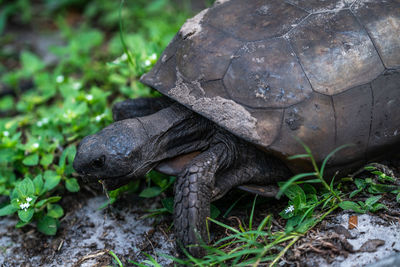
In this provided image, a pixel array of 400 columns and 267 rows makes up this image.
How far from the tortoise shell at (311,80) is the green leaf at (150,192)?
808mm

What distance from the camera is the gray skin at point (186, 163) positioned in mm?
2580

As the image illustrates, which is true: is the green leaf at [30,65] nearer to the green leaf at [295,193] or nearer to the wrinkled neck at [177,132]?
the wrinkled neck at [177,132]

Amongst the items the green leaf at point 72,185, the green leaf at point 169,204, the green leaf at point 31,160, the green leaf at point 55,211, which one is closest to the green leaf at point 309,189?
the green leaf at point 169,204

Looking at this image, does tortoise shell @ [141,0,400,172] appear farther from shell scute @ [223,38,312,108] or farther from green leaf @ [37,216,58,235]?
green leaf @ [37,216,58,235]

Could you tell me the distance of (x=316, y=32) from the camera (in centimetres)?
271

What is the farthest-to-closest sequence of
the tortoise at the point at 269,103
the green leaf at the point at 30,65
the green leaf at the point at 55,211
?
Result: the green leaf at the point at 30,65 < the green leaf at the point at 55,211 < the tortoise at the point at 269,103

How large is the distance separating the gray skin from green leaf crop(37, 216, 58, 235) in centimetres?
61

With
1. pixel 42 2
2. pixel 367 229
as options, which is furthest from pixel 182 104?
pixel 42 2

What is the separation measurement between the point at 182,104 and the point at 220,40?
534 millimetres

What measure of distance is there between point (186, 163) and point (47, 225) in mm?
1196

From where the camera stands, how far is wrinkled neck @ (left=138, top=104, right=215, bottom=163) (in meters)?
2.93

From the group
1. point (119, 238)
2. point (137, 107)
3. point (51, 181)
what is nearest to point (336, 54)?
point (137, 107)

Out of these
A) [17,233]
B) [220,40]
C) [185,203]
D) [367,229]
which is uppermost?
[220,40]

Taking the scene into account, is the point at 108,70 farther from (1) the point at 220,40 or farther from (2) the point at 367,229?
(2) the point at 367,229
